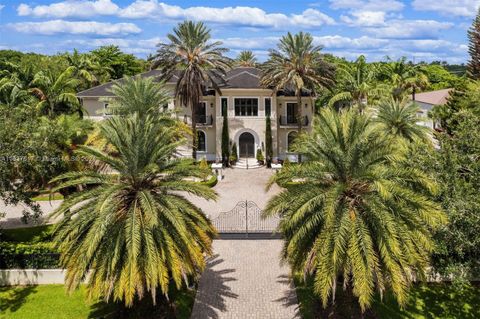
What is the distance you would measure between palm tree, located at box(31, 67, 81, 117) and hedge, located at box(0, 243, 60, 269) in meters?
19.9

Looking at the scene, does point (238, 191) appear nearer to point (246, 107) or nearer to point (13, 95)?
point (246, 107)

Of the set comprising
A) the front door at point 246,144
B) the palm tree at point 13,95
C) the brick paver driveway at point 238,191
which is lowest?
the brick paver driveway at point 238,191

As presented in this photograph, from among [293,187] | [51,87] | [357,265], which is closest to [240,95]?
[51,87]

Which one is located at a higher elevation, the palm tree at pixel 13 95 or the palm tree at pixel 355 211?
the palm tree at pixel 13 95

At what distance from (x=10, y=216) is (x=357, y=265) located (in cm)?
2371

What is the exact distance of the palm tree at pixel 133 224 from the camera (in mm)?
12266

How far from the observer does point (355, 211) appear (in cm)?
1247

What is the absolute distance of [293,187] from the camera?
13648mm

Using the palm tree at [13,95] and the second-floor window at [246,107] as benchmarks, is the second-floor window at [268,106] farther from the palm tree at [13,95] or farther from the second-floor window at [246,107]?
the palm tree at [13,95]

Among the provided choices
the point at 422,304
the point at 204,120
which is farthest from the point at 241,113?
the point at 422,304

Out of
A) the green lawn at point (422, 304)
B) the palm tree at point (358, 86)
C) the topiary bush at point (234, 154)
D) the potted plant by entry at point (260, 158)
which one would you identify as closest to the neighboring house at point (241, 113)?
the topiary bush at point (234, 154)

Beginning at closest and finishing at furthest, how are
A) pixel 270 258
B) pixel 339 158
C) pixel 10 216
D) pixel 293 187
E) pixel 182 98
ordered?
pixel 339 158 < pixel 293 187 < pixel 270 258 < pixel 10 216 < pixel 182 98

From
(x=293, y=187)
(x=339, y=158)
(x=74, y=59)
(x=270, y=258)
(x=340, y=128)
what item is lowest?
(x=270, y=258)

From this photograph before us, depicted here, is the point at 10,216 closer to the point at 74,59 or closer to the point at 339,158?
the point at 339,158
